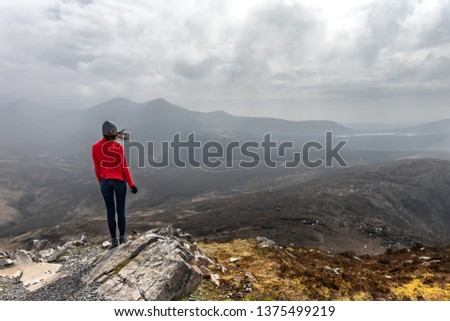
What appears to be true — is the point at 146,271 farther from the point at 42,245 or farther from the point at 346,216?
the point at 346,216

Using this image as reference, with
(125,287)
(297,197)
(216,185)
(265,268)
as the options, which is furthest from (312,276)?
(216,185)

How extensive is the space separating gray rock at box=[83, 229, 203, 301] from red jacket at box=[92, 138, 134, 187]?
2225 mm

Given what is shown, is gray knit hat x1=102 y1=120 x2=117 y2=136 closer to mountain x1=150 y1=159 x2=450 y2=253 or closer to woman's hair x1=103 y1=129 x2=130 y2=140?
woman's hair x1=103 y1=129 x2=130 y2=140

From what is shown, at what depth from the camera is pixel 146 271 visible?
366 inches

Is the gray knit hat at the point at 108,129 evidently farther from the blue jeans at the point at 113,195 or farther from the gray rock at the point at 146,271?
the gray rock at the point at 146,271

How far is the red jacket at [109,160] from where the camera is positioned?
9773 millimetres

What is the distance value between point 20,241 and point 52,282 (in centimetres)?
8783

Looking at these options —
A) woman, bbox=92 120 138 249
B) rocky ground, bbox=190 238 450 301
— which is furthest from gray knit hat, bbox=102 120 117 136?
rocky ground, bbox=190 238 450 301

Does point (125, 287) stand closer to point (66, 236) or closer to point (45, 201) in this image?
point (66, 236)

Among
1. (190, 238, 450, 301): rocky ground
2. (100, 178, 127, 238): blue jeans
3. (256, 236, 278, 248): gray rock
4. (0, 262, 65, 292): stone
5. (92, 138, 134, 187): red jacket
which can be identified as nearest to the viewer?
(190, 238, 450, 301): rocky ground

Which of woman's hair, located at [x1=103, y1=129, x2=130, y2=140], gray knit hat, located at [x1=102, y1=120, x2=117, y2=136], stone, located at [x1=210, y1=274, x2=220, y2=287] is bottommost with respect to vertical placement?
stone, located at [x1=210, y1=274, x2=220, y2=287]

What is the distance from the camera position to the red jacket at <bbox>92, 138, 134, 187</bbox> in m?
9.77

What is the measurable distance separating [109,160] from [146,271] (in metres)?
3.46

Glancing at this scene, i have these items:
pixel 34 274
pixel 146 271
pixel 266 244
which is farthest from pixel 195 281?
pixel 266 244
